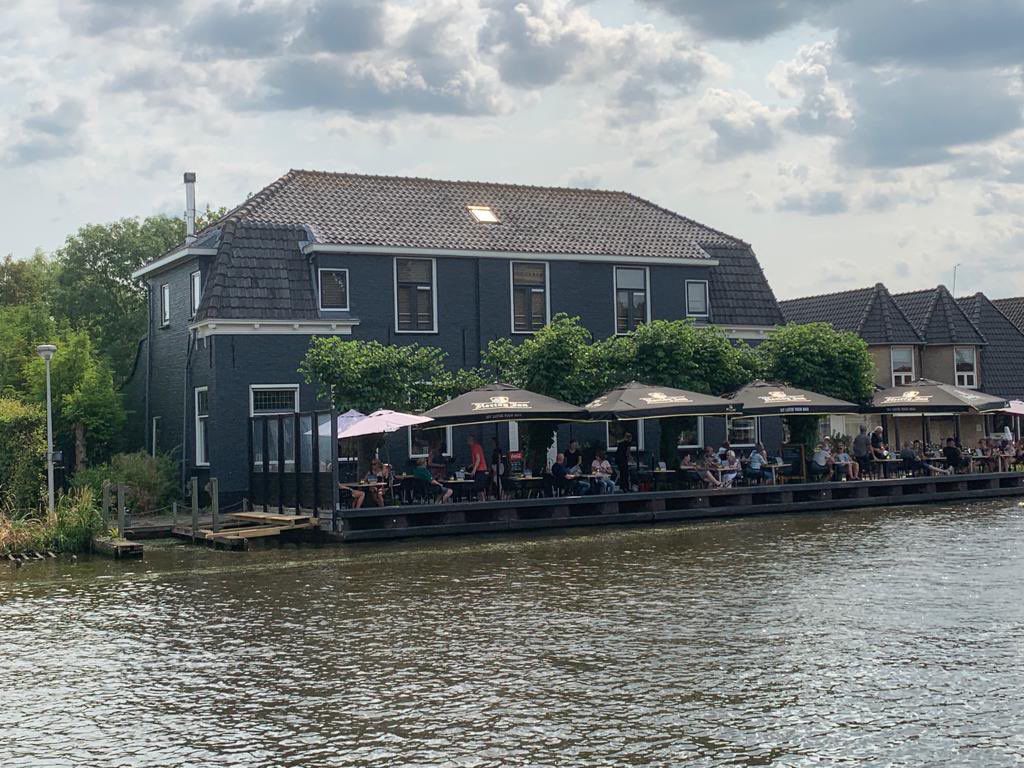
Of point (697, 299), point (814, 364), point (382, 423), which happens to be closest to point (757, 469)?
point (814, 364)

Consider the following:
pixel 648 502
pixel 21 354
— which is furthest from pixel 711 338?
pixel 21 354

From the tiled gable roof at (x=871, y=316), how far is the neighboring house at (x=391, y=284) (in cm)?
1417

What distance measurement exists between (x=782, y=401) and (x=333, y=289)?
11.6 m

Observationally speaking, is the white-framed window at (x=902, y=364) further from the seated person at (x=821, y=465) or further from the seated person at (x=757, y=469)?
the seated person at (x=757, y=469)

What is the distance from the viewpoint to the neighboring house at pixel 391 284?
31.5 m

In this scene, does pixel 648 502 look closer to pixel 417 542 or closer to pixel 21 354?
pixel 417 542

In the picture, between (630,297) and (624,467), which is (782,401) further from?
(630,297)

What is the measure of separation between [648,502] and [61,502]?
12794 mm

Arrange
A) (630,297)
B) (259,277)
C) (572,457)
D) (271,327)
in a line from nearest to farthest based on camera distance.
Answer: (572,457), (271,327), (259,277), (630,297)

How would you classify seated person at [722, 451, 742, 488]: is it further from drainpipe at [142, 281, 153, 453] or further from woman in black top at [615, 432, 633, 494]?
drainpipe at [142, 281, 153, 453]

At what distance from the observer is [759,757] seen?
10.0 meters

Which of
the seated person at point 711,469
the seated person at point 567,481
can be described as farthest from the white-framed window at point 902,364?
the seated person at point 567,481

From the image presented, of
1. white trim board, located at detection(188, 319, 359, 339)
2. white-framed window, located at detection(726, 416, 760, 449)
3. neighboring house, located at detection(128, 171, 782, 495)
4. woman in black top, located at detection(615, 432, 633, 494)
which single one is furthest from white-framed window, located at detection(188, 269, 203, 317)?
white-framed window, located at detection(726, 416, 760, 449)

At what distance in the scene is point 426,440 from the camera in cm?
3328
